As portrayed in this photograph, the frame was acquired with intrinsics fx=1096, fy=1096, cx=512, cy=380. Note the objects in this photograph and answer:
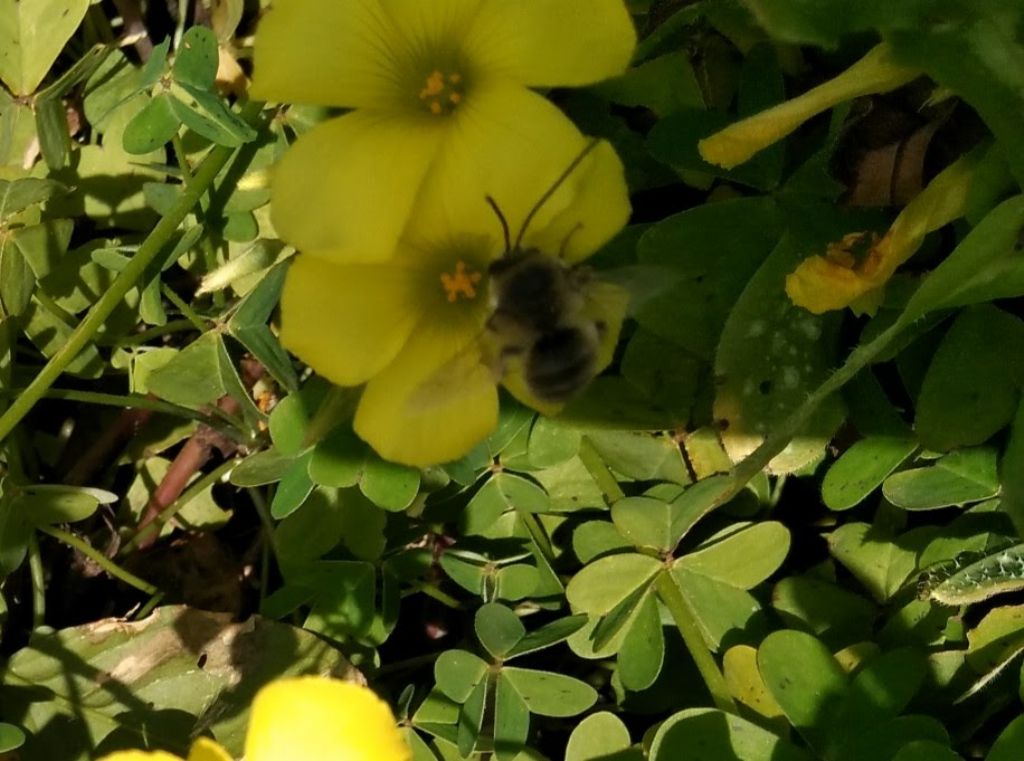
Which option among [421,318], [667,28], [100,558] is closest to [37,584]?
[100,558]

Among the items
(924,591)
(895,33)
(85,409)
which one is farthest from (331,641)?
(895,33)

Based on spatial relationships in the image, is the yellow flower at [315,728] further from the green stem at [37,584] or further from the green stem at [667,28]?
the green stem at [667,28]

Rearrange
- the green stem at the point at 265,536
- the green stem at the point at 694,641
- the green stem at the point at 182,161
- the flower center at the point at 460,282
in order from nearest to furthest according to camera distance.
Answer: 1. the flower center at the point at 460,282
2. the green stem at the point at 694,641
3. the green stem at the point at 182,161
4. the green stem at the point at 265,536

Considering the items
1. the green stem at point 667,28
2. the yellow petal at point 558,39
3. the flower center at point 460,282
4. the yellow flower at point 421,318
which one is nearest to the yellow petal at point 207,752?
the yellow flower at point 421,318

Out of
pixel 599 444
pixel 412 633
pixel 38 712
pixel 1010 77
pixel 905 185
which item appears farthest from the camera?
pixel 412 633

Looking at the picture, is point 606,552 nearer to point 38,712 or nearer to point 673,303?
point 673,303

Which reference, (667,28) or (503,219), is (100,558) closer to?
(503,219)
